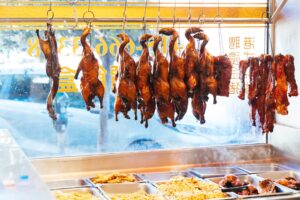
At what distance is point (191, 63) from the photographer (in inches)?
130

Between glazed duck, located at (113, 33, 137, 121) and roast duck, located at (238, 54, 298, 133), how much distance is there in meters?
0.85

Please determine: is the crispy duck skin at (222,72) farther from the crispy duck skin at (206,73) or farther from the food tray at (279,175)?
→ the food tray at (279,175)

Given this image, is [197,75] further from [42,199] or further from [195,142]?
[42,199]

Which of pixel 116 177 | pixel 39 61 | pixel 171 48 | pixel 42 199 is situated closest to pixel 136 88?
→ pixel 171 48

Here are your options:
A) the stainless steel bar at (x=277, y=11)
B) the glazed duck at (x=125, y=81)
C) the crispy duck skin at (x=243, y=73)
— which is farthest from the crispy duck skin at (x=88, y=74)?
the stainless steel bar at (x=277, y=11)

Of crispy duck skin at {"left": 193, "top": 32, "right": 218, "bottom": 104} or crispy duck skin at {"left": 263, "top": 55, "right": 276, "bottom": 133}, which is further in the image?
crispy duck skin at {"left": 263, "top": 55, "right": 276, "bottom": 133}

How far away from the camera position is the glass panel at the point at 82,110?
3736 millimetres

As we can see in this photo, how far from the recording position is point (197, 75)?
3.32 m

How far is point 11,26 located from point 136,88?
114 cm

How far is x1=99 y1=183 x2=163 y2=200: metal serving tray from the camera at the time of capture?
133 inches

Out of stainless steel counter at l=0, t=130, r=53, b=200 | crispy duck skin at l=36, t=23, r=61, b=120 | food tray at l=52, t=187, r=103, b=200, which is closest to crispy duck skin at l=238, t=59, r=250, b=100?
food tray at l=52, t=187, r=103, b=200

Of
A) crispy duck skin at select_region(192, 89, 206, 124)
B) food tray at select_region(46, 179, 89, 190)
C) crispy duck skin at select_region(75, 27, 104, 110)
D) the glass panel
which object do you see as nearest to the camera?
crispy duck skin at select_region(75, 27, 104, 110)

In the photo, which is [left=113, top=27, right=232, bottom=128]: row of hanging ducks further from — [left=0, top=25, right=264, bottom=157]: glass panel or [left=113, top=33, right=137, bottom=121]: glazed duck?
[left=0, top=25, right=264, bottom=157]: glass panel

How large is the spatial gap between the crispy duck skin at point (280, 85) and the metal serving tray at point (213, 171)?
593 mm
